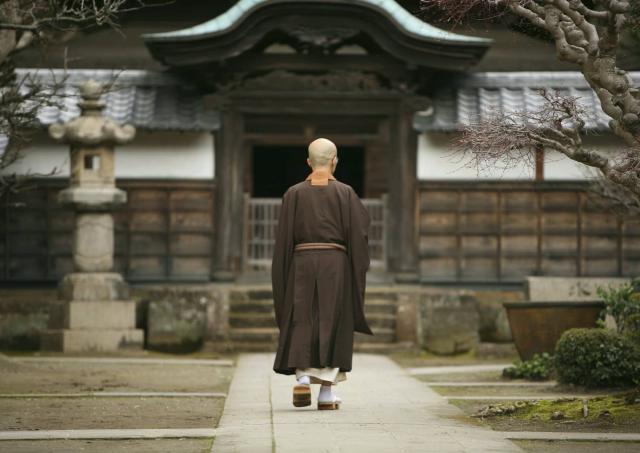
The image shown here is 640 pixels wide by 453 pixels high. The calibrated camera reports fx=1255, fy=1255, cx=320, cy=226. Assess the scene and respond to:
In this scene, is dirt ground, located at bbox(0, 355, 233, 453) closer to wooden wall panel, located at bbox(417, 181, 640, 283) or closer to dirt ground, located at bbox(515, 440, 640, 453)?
dirt ground, located at bbox(515, 440, 640, 453)

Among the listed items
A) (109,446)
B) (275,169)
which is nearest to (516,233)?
(275,169)

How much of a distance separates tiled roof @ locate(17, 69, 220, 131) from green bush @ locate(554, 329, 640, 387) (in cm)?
792

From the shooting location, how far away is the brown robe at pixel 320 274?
31.4ft

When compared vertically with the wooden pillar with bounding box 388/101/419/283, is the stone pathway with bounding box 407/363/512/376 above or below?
below

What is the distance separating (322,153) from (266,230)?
918 centimetres

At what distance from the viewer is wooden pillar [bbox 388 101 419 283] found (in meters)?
18.3

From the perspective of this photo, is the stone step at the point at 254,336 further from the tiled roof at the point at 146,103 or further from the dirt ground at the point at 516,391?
the dirt ground at the point at 516,391

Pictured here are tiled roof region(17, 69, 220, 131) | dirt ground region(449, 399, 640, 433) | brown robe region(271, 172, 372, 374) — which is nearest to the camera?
dirt ground region(449, 399, 640, 433)

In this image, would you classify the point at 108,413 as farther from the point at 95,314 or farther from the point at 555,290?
the point at 555,290

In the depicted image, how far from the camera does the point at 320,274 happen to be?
9.65 metres

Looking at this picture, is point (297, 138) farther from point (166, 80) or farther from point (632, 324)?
point (632, 324)

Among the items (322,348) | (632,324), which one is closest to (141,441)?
(322,348)

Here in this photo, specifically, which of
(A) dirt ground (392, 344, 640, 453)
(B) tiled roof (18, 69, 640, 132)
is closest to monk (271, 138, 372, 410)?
(A) dirt ground (392, 344, 640, 453)

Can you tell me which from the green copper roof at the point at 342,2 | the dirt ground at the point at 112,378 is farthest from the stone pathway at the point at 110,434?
the green copper roof at the point at 342,2
